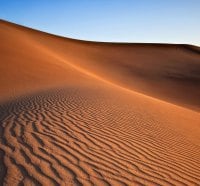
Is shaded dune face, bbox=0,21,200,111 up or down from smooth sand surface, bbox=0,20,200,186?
up

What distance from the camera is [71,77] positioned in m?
15.1

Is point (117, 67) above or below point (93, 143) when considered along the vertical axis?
above

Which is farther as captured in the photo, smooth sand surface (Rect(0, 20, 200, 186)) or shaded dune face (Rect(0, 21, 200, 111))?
shaded dune face (Rect(0, 21, 200, 111))

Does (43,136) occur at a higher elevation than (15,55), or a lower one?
lower

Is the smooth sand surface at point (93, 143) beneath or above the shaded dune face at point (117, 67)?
beneath

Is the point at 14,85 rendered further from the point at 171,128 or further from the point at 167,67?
the point at 167,67

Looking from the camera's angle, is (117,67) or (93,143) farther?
(117,67)

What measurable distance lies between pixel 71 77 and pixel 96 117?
862cm

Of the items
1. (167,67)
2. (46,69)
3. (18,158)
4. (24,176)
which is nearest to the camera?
(24,176)

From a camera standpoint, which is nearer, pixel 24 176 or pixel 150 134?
pixel 24 176

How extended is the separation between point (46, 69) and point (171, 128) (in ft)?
36.0

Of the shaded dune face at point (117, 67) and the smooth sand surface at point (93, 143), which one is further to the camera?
the shaded dune face at point (117, 67)

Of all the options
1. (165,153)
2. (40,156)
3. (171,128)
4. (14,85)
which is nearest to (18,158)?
(40,156)

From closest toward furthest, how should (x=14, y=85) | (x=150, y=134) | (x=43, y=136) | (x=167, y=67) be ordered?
1. (x=43, y=136)
2. (x=150, y=134)
3. (x=14, y=85)
4. (x=167, y=67)
